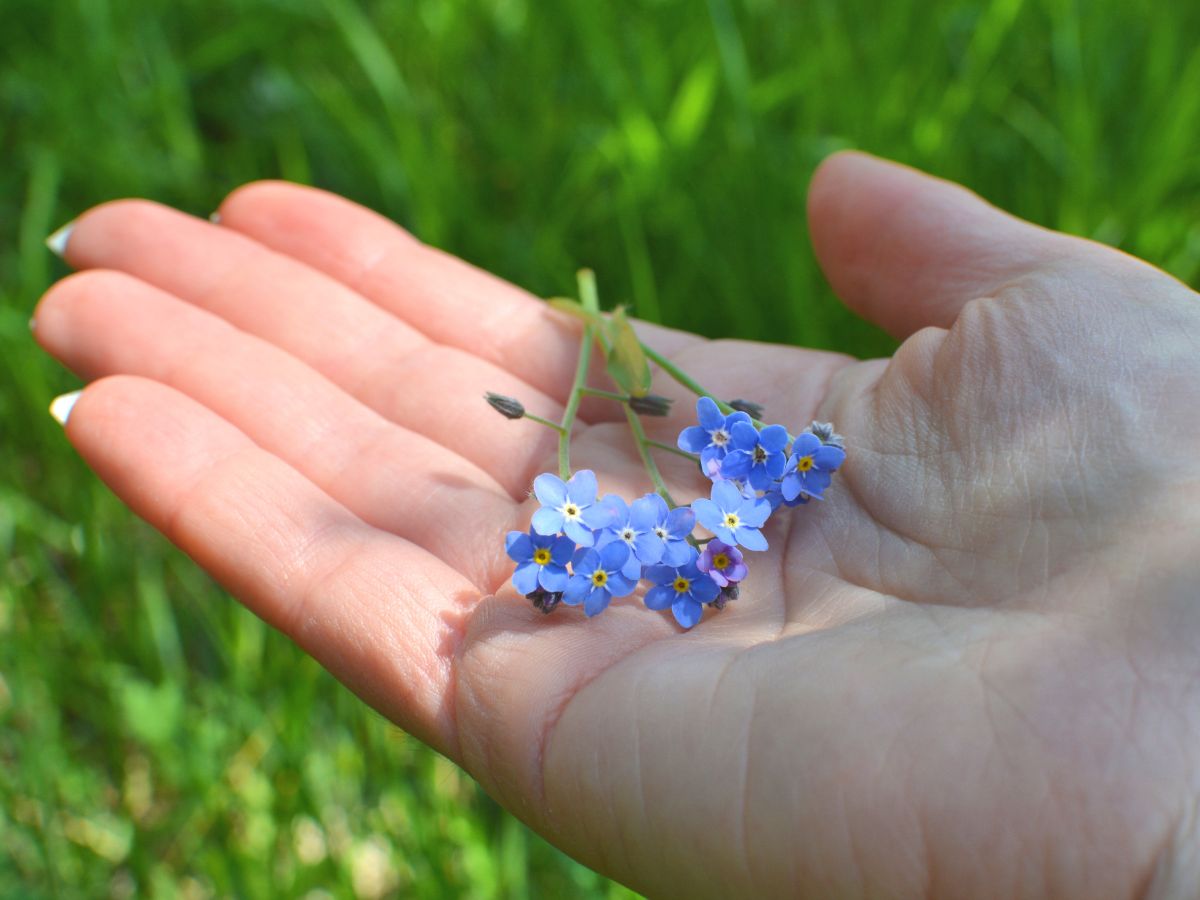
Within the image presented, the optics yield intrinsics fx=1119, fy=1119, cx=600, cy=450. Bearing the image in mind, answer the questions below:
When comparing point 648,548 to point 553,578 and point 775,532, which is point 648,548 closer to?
point 553,578

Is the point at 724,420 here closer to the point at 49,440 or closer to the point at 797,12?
the point at 49,440

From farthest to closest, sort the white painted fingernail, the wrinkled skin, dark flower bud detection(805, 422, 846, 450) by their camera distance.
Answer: the white painted fingernail, dark flower bud detection(805, 422, 846, 450), the wrinkled skin

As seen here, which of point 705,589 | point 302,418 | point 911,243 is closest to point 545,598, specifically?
point 705,589

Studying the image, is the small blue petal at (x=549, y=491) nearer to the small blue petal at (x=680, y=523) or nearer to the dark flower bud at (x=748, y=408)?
the small blue petal at (x=680, y=523)

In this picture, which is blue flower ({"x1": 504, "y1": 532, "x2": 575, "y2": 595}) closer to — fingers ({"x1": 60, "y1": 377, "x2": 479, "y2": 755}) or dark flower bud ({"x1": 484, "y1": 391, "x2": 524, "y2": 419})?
fingers ({"x1": 60, "y1": 377, "x2": 479, "y2": 755})

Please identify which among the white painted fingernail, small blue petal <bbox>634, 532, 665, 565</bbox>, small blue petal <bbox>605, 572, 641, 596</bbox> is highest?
the white painted fingernail

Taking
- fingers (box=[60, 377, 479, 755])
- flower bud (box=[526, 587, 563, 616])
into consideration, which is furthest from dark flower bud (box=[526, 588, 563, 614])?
fingers (box=[60, 377, 479, 755])

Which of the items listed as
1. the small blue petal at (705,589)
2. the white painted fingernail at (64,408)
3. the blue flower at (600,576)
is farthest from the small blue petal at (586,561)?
the white painted fingernail at (64,408)
